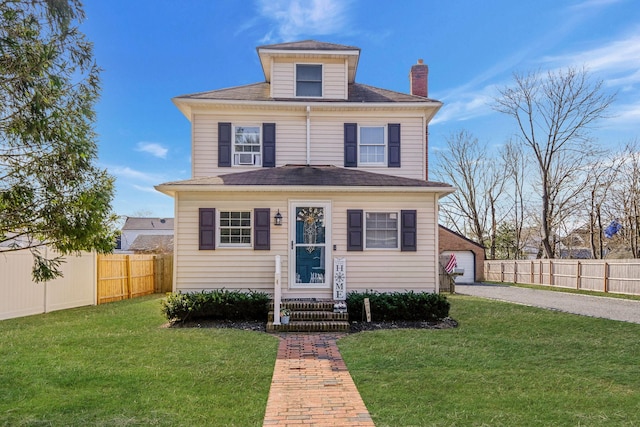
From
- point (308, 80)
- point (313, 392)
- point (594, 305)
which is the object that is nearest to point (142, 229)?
point (308, 80)

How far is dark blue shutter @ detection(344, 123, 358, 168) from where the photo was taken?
1254 centimetres

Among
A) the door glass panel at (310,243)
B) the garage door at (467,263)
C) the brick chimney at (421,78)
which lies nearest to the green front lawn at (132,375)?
the door glass panel at (310,243)

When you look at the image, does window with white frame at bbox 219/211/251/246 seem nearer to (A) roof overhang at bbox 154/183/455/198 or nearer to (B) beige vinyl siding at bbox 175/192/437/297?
(B) beige vinyl siding at bbox 175/192/437/297

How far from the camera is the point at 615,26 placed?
14.5 m

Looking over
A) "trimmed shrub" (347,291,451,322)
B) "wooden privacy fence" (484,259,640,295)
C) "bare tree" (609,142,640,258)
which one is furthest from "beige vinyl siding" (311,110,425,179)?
"bare tree" (609,142,640,258)

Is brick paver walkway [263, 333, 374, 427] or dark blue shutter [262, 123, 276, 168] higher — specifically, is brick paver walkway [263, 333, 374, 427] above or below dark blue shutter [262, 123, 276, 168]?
below

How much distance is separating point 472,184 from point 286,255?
26985mm

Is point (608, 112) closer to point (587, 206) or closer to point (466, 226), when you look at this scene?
point (587, 206)

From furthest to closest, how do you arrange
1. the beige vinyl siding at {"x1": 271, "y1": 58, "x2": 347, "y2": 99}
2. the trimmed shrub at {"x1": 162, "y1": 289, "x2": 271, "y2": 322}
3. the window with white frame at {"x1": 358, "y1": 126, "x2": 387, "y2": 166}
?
the beige vinyl siding at {"x1": 271, "y1": 58, "x2": 347, "y2": 99} < the window with white frame at {"x1": 358, "y1": 126, "x2": 387, "y2": 166} < the trimmed shrub at {"x1": 162, "y1": 289, "x2": 271, "y2": 322}

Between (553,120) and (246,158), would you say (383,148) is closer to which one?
(246,158)

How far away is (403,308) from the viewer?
9984 millimetres

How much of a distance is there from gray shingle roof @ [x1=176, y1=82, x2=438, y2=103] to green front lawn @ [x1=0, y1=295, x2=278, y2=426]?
6.83 metres

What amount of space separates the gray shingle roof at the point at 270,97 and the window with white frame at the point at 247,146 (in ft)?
3.03

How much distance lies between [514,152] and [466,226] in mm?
7008
